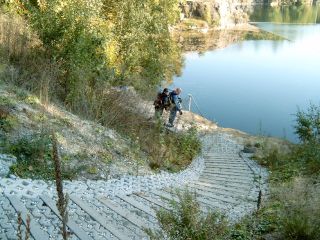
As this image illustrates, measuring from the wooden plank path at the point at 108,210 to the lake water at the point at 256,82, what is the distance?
12.1m

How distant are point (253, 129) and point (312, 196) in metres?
19.5

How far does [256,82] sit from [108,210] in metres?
31.8

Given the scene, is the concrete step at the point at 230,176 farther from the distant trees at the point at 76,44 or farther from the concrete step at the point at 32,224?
the concrete step at the point at 32,224

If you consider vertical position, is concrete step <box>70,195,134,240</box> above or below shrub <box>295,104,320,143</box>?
above

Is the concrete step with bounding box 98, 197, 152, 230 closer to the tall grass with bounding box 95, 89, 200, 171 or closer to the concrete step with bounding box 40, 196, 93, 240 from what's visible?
the concrete step with bounding box 40, 196, 93, 240

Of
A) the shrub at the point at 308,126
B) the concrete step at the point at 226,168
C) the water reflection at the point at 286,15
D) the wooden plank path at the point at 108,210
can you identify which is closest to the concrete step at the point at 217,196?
the wooden plank path at the point at 108,210

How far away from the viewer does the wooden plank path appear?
17.1 feet

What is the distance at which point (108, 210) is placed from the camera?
630 centimetres

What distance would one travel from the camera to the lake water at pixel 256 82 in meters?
27.9

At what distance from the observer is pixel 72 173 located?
7.86m

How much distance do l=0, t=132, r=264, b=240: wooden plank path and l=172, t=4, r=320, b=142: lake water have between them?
1212 cm

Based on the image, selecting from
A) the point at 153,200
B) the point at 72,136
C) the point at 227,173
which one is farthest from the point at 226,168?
the point at 153,200

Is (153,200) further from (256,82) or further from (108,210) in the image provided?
(256,82)

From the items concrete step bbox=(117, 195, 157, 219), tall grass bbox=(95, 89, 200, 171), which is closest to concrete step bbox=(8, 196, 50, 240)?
concrete step bbox=(117, 195, 157, 219)
